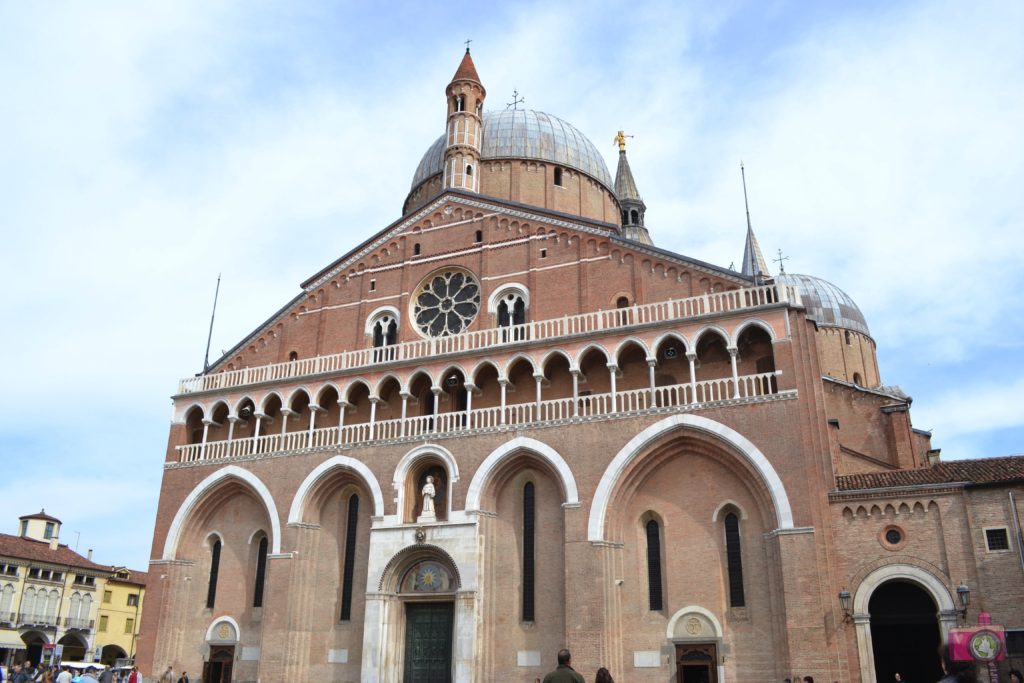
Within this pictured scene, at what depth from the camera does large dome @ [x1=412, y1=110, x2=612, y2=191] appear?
33812mm

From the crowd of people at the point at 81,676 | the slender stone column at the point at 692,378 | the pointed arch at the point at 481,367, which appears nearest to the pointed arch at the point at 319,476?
the pointed arch at the point at 481,367

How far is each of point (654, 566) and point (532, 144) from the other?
753 inches

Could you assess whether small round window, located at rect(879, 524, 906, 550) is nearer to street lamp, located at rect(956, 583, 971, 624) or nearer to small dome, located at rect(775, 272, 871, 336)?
street lamp, located at rect(956, 583, 971, 624)

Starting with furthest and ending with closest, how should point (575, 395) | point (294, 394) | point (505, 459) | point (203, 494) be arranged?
point (203, 494) < point (294, 394) < point (505, 459) < point (575, 395)

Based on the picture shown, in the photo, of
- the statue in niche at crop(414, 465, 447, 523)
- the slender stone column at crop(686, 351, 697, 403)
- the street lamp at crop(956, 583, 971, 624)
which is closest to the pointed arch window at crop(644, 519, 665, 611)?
the slender stone column at crop(686, 351, 697, 403)

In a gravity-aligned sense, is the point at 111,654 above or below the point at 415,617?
below

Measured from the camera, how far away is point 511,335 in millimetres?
22781

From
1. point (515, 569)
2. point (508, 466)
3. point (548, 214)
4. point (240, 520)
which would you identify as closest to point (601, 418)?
point (508, 466)

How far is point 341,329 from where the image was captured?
26453 millimetres

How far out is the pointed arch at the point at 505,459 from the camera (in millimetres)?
20859

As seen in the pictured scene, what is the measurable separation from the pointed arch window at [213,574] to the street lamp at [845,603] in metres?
17.0

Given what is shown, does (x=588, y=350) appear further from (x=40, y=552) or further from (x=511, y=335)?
(x=40, y=552)

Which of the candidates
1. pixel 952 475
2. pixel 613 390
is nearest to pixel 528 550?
pixel 613 390

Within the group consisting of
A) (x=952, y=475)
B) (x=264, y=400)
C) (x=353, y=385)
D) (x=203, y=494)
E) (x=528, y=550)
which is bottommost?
(x=528, y=550)
